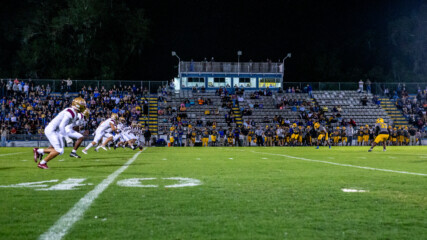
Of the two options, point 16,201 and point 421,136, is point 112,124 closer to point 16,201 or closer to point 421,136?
point 16,201

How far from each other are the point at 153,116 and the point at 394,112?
2253 centimetres

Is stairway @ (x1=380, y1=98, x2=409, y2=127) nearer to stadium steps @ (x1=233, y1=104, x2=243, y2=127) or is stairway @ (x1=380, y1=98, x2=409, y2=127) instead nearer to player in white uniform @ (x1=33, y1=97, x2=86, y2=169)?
stadium steps @ (x1=233, y1=104, x2=243, y2=127)

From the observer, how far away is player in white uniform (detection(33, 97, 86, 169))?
1066 cm

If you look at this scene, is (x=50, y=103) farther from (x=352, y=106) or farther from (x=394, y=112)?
(x=394, y=112)

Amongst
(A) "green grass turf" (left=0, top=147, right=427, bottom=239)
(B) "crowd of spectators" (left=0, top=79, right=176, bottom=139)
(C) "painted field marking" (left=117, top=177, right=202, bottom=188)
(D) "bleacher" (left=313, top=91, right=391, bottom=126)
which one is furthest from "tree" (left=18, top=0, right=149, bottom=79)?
(A) "green grass turf" (left=0, top=147, right=427, bottom=239)

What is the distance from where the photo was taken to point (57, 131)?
1142 centimetres

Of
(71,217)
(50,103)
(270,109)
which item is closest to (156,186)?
(71,217)

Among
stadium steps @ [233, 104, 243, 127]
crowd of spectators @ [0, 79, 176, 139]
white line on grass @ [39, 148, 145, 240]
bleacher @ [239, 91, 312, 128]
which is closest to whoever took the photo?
white line on grass @ [39, 148, 145, 240]

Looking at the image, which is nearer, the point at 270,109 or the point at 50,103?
the point at 50,103

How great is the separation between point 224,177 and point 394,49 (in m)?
69.7

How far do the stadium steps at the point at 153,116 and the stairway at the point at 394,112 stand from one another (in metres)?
20.7

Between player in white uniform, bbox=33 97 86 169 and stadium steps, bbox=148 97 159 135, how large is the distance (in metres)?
25.4

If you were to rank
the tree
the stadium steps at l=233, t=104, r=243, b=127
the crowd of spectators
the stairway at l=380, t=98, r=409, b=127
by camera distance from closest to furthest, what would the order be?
the crowd of spectators → the stadium steps at l=233, t=104, r=243, b=127 → the stairway at l=380, t=98, r=409, b=127 → the tree

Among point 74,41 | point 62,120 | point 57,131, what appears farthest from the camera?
point 74,41
